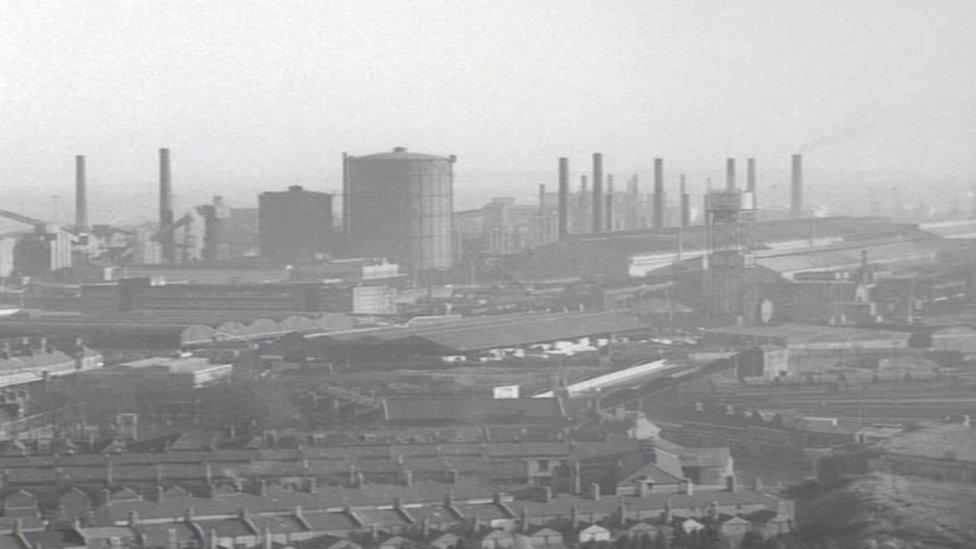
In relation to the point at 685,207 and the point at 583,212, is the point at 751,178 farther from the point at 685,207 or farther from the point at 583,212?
the point at 583,212

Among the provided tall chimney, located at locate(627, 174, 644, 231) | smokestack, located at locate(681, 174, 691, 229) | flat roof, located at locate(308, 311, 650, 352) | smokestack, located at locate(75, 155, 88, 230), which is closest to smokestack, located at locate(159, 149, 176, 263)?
smokestack, located at locate(75, 155, 88, 230)

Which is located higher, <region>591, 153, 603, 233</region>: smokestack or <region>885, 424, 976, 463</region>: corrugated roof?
<region>591, 153, 603, 233</region>: smokestack

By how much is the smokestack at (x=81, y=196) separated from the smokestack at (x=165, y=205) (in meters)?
0.75

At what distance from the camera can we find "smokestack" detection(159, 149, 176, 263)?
55.0 feet

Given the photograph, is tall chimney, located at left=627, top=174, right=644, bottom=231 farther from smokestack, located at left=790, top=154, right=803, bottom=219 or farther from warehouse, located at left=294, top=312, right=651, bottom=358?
warehouse, located at left=294, top=312, right=651, bottom=358

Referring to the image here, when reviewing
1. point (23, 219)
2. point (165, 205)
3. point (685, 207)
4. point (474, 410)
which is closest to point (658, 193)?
point (685, 207)

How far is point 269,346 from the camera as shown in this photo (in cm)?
1105

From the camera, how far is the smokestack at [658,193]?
16152 millimetres

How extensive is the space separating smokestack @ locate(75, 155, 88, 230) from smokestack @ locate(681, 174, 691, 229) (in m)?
5.73

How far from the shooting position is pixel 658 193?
58.7 feet

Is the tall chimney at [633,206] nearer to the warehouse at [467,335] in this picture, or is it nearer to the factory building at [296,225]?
the factory building at [296,225]

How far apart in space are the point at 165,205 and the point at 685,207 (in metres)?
5.31

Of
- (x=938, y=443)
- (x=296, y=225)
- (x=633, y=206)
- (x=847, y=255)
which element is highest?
(x=633, y=206)

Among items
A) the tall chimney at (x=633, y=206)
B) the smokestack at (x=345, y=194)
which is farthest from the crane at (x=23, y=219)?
the tall chimney at (x=633, y=206)
